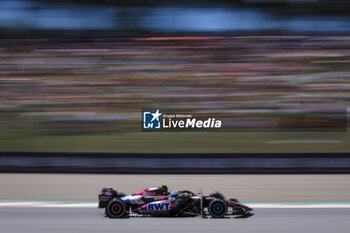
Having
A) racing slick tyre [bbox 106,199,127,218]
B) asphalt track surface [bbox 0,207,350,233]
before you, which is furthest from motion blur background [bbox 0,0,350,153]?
racing slick tyre [bbox 106,199,127,218]

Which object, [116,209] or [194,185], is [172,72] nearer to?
[194,185]

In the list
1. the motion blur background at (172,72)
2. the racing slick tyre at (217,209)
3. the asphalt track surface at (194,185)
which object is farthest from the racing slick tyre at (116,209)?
the motion blur background at (172,72)

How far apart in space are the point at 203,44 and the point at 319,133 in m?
3.75

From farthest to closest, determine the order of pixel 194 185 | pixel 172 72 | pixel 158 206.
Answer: pixel 172 72 → pixel 194 185 → pixel 158 206

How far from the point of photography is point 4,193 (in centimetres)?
534

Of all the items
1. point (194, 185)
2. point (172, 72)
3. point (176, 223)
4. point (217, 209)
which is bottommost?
point (176, 223)

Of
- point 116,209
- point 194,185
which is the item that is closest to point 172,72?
point 194,185

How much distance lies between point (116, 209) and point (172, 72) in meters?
5.98

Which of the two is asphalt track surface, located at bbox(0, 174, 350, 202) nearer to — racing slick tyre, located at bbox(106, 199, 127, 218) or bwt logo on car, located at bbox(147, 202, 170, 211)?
racing slick tyre, located at bbox(106, 199, 127, 218)

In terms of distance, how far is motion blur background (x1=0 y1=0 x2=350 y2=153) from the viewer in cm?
817

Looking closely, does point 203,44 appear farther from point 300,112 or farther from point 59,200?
point 59,200

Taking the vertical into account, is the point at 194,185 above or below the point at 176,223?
above

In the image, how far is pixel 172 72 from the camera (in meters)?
9.34

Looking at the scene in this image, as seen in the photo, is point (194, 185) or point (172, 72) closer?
point (194, 185)
